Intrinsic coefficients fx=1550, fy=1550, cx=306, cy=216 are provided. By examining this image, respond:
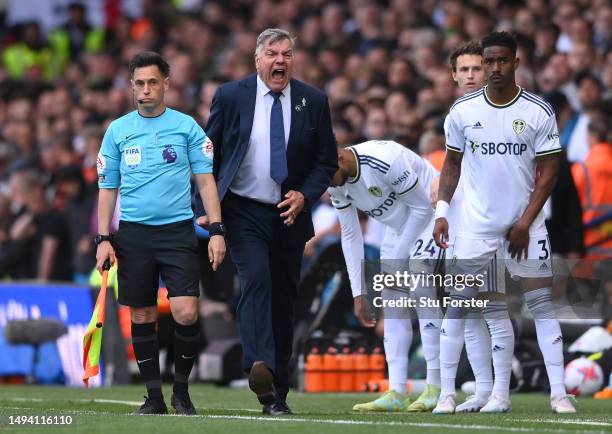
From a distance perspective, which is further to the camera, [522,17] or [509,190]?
[522,17]

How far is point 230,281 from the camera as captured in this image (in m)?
15.4

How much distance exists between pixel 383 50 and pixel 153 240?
9.71 m

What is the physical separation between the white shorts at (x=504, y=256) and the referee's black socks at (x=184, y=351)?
5.79 feet

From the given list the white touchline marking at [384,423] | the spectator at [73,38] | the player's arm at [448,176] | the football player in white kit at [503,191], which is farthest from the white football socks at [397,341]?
the spectator at [73,38]

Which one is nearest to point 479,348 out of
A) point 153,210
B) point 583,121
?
point 153,210

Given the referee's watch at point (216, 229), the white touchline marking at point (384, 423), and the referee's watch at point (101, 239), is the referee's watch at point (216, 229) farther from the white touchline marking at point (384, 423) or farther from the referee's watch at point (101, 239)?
the white touchline marking at point (384, 423)

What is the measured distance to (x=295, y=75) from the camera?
19812 millimetres

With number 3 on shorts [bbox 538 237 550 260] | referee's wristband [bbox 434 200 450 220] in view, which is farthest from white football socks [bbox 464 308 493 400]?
referee's wristband [bbox 434 200 450 220]

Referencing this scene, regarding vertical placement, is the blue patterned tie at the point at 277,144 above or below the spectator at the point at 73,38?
below

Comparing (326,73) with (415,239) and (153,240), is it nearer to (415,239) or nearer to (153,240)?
(415,239)

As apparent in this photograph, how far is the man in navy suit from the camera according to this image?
9789 mm

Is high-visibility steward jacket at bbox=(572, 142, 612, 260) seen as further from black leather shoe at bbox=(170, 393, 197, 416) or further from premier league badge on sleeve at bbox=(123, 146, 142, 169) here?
premier league badge on sleeve at bbox=(123, 146, 142, 169)

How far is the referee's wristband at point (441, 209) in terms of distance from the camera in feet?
32.5

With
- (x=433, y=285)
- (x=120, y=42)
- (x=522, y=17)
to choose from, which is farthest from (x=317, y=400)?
(x=120, y=42)
